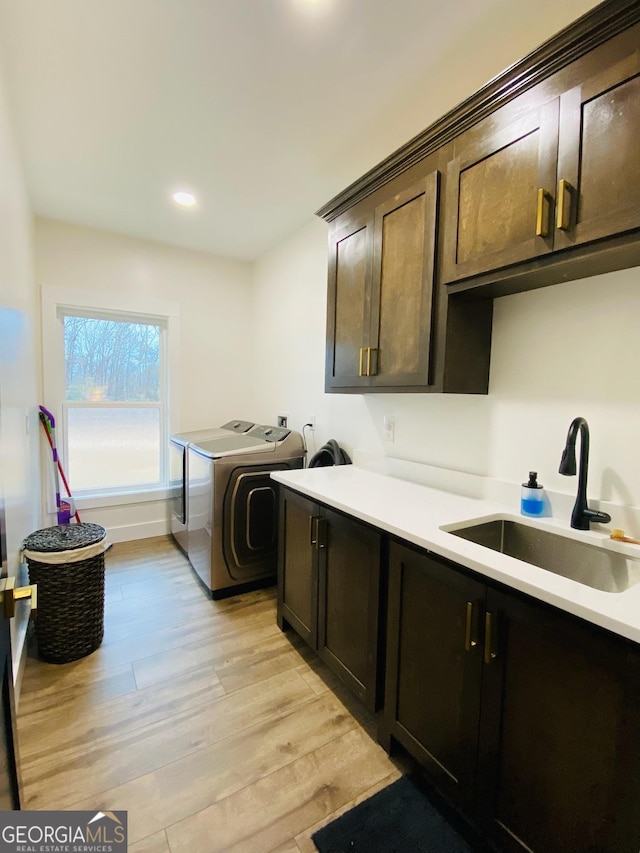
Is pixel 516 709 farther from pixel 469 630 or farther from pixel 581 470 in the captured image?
pixel 581 470

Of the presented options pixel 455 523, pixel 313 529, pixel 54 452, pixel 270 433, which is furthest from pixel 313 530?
pixel 54 452

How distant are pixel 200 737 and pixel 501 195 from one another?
2293 millimetres

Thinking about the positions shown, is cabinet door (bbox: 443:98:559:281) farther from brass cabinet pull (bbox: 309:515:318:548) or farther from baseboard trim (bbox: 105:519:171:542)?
baseboard trim (bbox: 105:519:171:542)

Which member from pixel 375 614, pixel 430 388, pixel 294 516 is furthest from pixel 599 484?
pixel 294 516

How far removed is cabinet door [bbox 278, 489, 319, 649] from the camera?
6.03 ft

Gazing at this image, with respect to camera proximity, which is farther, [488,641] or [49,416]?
[49,416]

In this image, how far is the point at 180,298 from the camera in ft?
11.7

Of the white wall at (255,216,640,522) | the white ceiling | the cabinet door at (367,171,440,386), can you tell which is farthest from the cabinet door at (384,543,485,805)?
the white ceiling

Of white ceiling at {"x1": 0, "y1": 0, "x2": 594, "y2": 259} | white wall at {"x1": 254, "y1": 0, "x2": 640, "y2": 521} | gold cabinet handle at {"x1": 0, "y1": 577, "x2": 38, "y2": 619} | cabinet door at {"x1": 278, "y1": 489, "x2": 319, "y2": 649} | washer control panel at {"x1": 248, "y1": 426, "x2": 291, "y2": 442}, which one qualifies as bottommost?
cabinet door at {"x1": 278, "y1": 489, "x2": 319, "y2": 649}

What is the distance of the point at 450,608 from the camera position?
45.4 inches

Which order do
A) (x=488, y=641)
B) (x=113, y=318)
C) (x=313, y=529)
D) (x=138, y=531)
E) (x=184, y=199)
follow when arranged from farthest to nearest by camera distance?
(x=138, y=531)
(x=113, y=318)
(x=184, y=199)
(x=313, y=529)
(x=488, y=641)

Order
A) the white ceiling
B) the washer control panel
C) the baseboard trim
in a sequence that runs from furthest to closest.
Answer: the baseboard trim → the washer control panel → the white ceiling

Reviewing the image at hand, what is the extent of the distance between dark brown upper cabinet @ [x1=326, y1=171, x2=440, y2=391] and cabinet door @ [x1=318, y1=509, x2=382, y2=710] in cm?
70

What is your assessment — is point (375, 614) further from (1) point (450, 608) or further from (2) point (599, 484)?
(2) point (599, 484)
